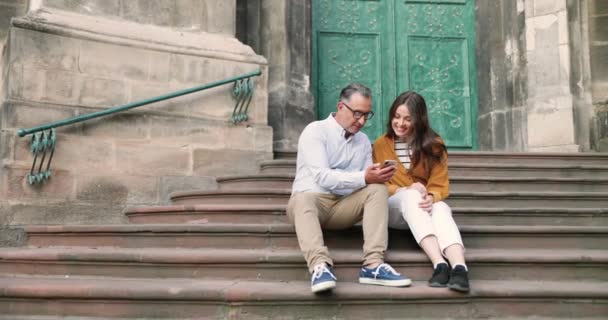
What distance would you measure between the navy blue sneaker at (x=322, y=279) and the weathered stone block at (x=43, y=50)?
3110 millimetres

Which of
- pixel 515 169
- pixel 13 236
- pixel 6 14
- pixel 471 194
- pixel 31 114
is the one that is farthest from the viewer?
pixel 6 14

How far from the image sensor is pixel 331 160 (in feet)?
12.5

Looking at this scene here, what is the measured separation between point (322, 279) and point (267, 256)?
53 centimetres

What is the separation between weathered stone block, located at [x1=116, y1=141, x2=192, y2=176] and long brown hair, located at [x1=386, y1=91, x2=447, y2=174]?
7.57 feet

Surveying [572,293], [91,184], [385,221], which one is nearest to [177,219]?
[91,184]

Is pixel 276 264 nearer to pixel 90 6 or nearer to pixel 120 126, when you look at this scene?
pixel 120 126

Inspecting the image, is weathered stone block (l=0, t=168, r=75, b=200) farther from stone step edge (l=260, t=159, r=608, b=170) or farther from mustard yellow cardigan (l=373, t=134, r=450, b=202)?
mustard yellow cardigan (l=373, t=134, r=450, b=202)

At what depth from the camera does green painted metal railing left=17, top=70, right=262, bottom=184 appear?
4848mm

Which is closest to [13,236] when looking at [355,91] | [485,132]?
[355,91]

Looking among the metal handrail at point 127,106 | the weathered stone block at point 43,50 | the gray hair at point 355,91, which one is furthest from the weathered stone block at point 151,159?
the gray hair at point 355,91

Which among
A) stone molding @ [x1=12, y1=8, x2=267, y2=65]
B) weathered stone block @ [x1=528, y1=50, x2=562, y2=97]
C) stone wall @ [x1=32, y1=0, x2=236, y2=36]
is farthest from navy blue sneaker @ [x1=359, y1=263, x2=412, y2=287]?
weathered stone block @ [x1=528, y1=50, x2=562, y2=97]

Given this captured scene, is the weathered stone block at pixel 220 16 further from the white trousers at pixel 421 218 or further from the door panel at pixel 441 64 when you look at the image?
the white trousers at pixel 421 218

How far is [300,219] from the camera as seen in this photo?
11.4 feet

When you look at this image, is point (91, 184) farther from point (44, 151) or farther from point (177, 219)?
point (177, 219)
